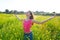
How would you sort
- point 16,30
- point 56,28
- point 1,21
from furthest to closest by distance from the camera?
point 56,28 → point 1,21 → point 16,30

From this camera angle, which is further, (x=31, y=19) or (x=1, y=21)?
(x=1, y=21)

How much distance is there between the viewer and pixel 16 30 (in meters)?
7.99

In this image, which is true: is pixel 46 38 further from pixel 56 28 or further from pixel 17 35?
pixel 56 28

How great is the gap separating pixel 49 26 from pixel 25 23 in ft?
11.9

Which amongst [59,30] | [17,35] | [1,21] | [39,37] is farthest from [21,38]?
[59,30]

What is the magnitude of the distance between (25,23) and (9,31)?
861mm

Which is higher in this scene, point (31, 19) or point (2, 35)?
point (31, 19)

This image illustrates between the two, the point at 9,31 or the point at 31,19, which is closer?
the point at 31,19

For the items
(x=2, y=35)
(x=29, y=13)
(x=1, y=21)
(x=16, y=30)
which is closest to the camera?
(x=29, y=13)

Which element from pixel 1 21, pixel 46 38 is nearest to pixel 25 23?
pixel 46 38

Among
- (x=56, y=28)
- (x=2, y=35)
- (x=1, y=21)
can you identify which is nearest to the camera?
(x=2, y=35)

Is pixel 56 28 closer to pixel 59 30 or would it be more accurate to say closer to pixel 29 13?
pixel 59 30

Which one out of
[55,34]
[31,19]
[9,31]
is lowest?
[55,34]

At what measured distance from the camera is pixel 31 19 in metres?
6.97
